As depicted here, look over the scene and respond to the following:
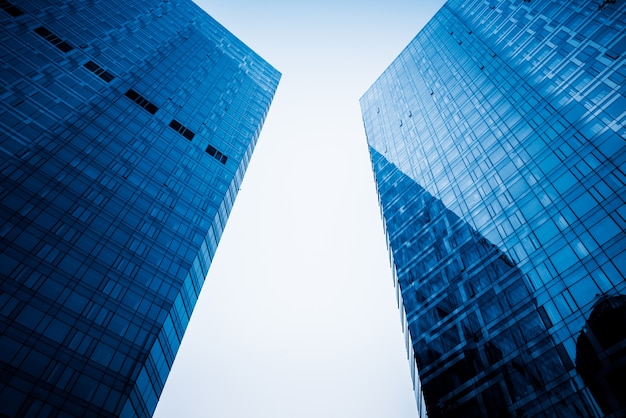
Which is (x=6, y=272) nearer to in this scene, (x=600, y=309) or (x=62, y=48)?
(x=62, y=48)

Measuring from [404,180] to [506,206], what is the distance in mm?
26002

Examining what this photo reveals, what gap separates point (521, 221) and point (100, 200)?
47.4m

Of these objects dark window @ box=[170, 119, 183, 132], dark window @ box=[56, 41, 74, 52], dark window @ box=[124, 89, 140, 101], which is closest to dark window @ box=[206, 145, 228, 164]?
dark window @ box=[170, 119, 183, 132]

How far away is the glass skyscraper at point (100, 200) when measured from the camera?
31.1 meters

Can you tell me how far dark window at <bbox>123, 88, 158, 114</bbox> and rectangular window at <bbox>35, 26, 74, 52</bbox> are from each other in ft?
18.3

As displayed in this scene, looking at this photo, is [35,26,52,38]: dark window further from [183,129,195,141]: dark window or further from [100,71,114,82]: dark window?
[183,129,195,141]: dark window

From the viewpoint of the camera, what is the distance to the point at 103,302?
35844 mm

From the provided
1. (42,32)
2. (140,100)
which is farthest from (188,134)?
(42,32)

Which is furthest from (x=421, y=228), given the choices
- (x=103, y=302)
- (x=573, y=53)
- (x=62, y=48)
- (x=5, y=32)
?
(x=5, y=32)

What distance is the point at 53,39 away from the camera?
54.5 m

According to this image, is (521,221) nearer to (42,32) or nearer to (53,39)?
(53,39)

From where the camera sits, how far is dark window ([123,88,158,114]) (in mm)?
57219

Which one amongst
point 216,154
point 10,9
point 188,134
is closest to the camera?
point 10,9

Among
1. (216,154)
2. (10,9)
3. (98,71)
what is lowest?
(216,154)
